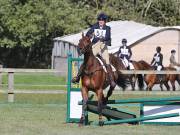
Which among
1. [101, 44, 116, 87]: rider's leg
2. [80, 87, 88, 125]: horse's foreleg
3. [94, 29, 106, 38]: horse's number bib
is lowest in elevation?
[80, 87, 88, 125]: horse's foreleg

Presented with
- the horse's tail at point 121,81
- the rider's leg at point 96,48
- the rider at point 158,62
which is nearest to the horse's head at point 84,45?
the rider's leg at point 96,48

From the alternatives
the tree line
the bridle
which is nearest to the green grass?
the tree line

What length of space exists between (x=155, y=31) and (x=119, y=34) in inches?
187

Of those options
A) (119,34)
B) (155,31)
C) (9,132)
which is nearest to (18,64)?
(119,34)

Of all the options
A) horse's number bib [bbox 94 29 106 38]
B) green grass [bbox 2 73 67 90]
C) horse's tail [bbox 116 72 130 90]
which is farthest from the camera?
green grass [bbox 2 73 67 90]

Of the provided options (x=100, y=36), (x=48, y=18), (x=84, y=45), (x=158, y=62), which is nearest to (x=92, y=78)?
(x=84, y=45)

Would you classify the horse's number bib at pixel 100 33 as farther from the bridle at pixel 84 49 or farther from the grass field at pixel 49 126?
the grass field at pixel 49 126

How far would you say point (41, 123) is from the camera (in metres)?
15.9

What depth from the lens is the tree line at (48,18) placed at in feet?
180

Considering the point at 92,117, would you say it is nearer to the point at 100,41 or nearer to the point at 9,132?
the point at 100,41

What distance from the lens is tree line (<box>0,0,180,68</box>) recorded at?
180 feet

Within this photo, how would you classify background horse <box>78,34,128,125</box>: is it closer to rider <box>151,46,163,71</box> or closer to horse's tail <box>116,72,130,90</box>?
horse's tail <box>116,72,130,90</box>

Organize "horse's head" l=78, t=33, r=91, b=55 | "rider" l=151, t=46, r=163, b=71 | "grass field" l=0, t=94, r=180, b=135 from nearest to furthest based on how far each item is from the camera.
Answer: "grass field" l=0, t=94, r=180, b=135 → "horse's head" l=78, t=33, r=91, b=55 → "rider" l=151, t=46, r=163, b=71

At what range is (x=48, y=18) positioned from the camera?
181 ft
